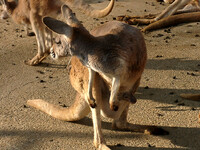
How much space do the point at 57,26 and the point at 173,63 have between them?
2.99 metres

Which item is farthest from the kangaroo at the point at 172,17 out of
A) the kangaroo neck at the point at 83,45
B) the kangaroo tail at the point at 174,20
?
the kangaroo neck at the point at 83,45

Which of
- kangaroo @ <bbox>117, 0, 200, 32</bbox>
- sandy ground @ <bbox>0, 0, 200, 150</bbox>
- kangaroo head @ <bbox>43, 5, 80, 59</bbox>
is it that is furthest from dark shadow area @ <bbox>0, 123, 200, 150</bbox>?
kangaroo @ <bbox>117, 0, 200, 32</bbox>

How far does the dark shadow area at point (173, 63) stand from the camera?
5494mm

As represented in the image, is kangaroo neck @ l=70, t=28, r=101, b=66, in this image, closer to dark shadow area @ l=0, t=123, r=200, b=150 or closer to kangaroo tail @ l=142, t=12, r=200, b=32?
dark shadow area @ l=0, t=123, r=200, b=150

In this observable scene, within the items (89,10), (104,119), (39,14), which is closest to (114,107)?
(104,119)

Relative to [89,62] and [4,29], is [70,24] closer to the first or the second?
[89,62]

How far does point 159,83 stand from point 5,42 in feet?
10.3

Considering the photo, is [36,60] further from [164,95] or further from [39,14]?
[164,95]

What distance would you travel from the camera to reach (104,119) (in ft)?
14.2

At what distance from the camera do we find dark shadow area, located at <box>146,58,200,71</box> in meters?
5.49

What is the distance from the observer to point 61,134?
404cm

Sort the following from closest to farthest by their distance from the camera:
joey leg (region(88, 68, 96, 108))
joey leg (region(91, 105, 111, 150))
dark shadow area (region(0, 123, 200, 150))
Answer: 1. joey leg (region(88, 68, 96, 108))
2. joey leg (region(91, 105, 111, 150))
3. dark shadow area (region(0, 123, 200, 150))

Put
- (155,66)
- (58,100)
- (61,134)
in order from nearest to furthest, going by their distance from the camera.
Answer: (61,134)
(58,100)
(155,66)

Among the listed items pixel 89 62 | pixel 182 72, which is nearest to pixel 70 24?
pixel 89 62
